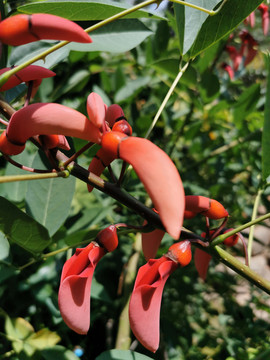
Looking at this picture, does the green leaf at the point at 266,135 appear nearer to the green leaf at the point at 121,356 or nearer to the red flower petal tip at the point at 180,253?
the red flower petal tip at the point at 180,253

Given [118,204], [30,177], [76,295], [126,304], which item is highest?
[30,177]

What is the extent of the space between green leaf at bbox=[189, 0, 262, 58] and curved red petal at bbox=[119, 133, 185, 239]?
0.25 m

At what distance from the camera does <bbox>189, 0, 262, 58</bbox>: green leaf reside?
470mm

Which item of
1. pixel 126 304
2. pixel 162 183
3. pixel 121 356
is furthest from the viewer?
pixel 126 304

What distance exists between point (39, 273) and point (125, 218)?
250 millimetres

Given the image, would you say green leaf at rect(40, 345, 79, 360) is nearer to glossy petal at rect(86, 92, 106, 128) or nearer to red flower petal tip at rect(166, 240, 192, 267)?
red flower petal tip at rect(166, 240, 192, 267)

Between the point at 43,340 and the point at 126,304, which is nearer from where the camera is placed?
the point at 43,340

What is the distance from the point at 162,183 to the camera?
30cm

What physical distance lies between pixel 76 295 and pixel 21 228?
170 mm

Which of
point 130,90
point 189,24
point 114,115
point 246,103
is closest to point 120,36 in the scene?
point 189,24

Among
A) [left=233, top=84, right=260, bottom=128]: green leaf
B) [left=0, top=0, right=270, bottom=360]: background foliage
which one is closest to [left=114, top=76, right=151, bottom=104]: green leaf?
[left=0, top=0, right=270, bottom=360]: background foliage

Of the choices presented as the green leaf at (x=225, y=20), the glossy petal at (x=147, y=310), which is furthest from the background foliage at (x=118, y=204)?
the glossy petal at (x=147, y=310)

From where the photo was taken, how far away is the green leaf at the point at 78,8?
0.48 metres

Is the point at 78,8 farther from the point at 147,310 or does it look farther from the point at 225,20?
the point at 147,310
